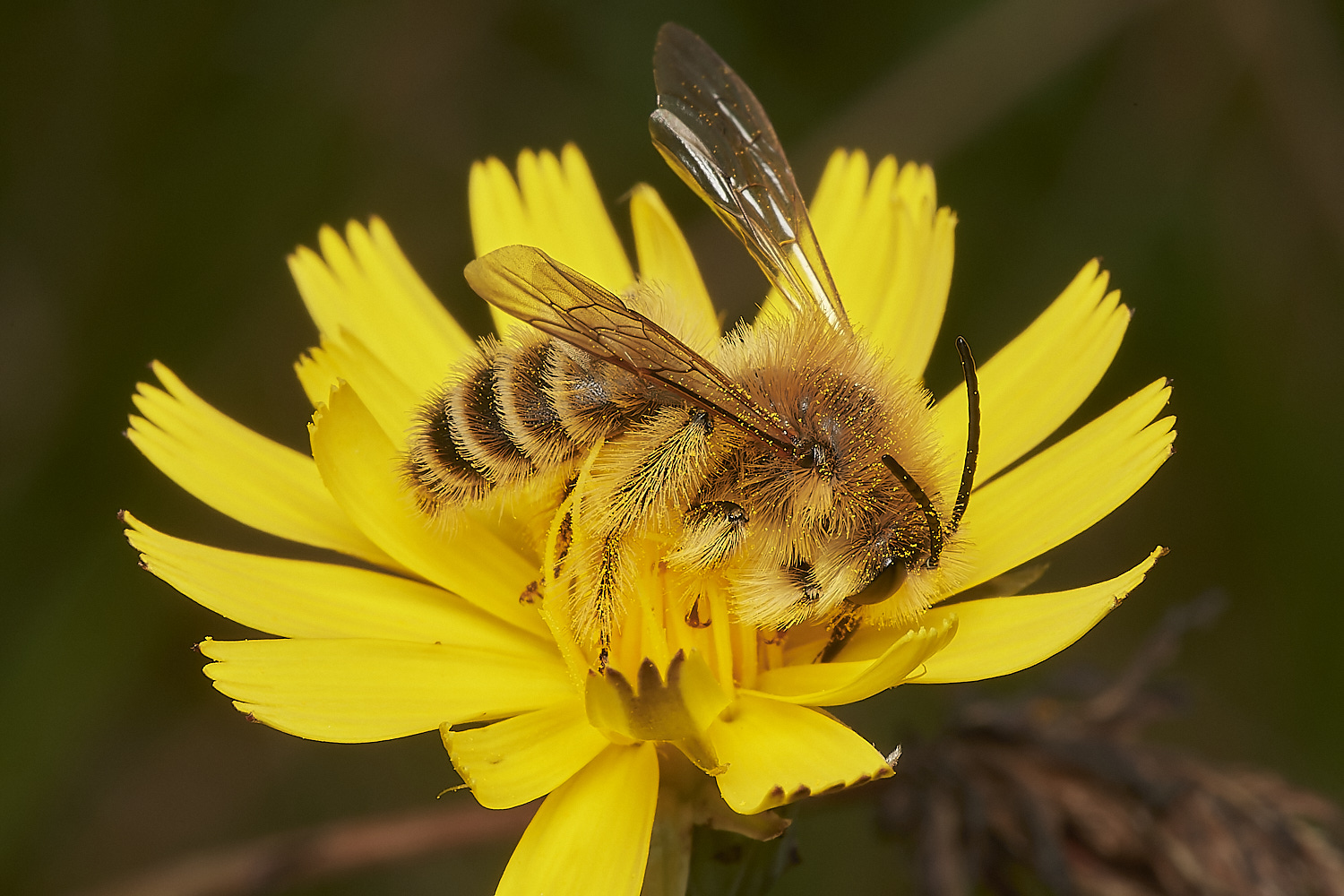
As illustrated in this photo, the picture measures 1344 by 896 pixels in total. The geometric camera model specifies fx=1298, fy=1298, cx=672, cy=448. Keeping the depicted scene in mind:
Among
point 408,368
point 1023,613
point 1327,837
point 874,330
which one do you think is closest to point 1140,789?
point 1327,837

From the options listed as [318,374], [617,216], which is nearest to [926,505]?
[318,374]

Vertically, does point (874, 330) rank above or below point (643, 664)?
above

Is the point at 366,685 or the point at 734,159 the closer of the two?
the point at 366,685

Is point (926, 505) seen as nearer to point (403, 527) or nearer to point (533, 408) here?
point (533, 408)

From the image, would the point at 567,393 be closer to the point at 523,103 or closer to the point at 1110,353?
the point at 1110,353

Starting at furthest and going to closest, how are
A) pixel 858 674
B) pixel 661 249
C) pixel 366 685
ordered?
pixel 661 249
pixel 366 685
pixel 858 674

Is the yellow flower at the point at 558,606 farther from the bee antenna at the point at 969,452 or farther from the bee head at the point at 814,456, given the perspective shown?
the bee head at the point at 814,456

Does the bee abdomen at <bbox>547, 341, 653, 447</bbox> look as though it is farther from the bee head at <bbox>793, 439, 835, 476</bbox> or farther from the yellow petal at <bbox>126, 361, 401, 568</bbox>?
the yellow petal at <bbox>126, 361, 401, 568</bbox>

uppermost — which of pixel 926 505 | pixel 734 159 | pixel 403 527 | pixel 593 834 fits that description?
pixel 734 159
